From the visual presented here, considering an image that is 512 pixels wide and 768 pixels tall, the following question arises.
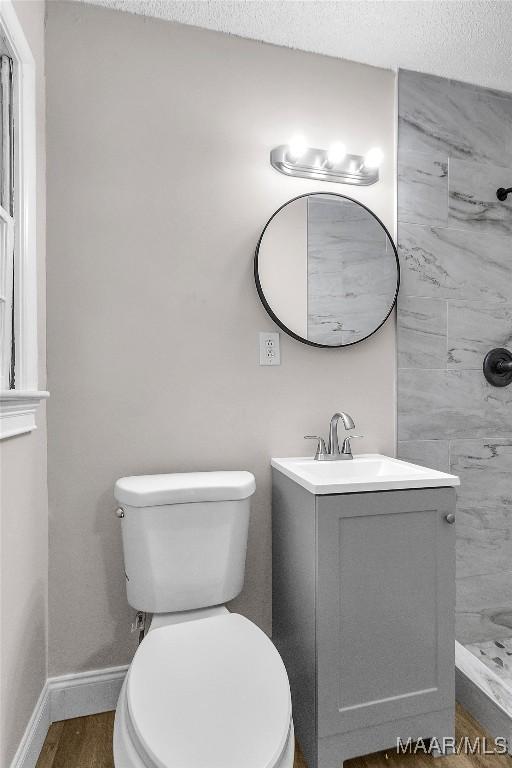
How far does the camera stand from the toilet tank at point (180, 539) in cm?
140

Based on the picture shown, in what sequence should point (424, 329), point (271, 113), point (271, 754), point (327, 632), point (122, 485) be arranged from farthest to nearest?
1. point (424, 329)
2. point (271, 113)
3. point (122, 485)
4. point (327, 632)
5. point (271, 754)

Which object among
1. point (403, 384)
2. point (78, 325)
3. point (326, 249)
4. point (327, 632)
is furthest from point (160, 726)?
point (326, 249)

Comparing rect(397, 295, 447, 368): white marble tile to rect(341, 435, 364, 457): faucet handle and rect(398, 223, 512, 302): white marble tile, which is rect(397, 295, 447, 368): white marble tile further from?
rect(341, 435, 364, 457): faucet handle

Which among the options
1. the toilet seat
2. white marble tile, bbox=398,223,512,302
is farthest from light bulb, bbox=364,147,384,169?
the toilet seat

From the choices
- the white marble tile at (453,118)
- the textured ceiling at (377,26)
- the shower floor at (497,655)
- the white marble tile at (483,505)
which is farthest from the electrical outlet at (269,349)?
the shower floor at (497,655)

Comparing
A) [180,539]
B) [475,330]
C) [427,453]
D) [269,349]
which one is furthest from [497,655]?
[269,349]

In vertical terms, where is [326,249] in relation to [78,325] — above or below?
above

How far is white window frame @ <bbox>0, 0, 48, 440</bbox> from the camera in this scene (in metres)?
1.31

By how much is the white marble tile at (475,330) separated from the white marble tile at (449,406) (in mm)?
65

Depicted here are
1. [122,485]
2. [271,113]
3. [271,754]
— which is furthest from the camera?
[271,113]

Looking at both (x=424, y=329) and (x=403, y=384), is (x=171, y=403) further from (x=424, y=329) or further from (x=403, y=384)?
(x=424, y=329)

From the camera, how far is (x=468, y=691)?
5.27 ft

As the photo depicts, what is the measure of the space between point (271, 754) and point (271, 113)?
1944mm

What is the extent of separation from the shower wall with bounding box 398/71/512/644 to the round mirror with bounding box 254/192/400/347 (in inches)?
4.9
